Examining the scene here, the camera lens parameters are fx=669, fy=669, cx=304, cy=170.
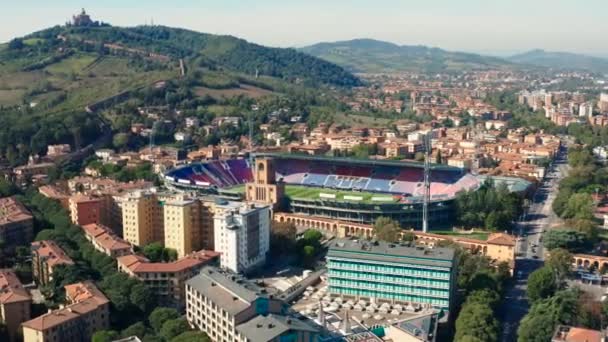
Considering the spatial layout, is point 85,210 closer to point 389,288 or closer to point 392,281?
point 389,288

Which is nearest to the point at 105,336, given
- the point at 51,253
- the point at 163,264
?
the point at 163,264

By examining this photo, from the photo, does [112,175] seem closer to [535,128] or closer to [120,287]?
[120,287]

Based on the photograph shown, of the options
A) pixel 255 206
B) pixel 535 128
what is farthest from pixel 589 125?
pixel 255 206

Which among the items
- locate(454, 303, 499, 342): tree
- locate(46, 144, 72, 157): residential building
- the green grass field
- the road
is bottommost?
the road

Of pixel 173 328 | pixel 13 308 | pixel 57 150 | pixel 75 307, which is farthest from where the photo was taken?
pixel 57 150

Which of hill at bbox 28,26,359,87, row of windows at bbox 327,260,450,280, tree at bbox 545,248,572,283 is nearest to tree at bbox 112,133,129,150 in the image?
row of windows at bbox 327,260,450,280

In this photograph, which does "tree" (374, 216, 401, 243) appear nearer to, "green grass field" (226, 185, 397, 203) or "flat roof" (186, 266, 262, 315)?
"green grass field" (226, 185, 397, 203)
